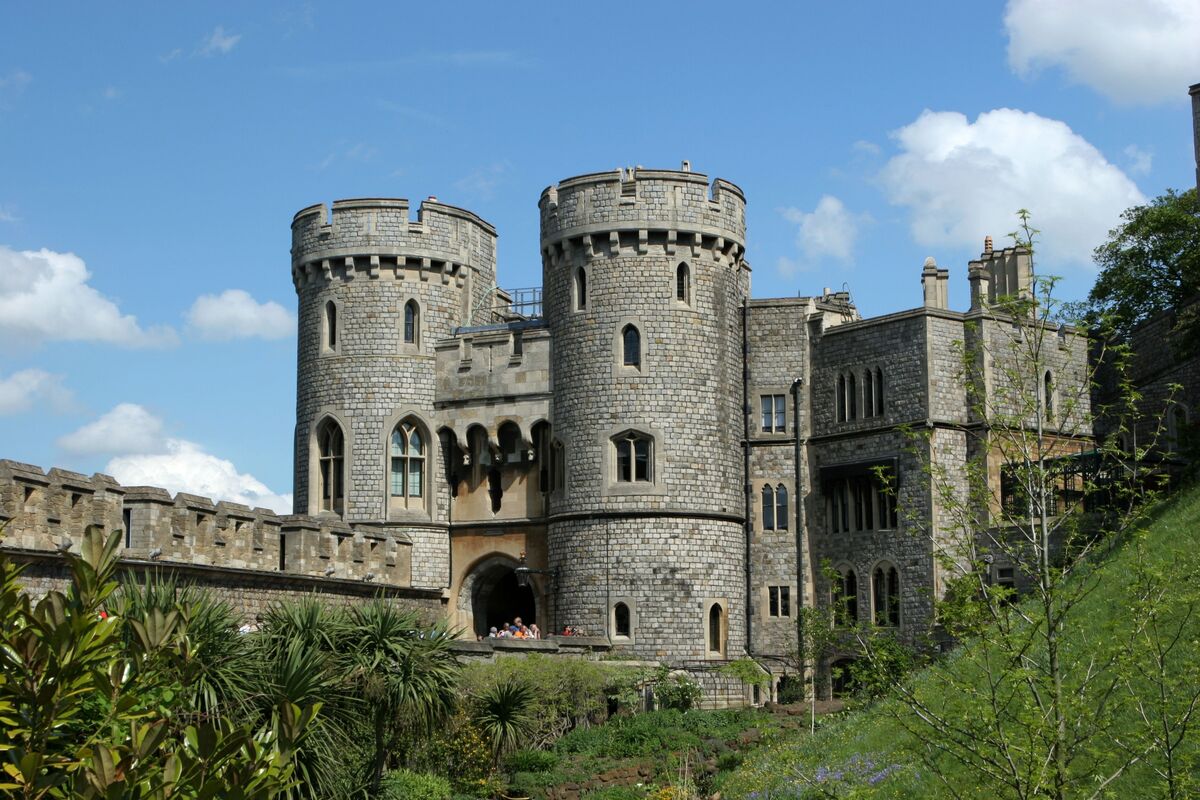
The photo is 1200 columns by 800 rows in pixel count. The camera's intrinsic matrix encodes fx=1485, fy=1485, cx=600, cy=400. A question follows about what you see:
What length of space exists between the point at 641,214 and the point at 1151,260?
1834 centimetres

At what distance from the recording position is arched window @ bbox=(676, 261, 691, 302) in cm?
3584

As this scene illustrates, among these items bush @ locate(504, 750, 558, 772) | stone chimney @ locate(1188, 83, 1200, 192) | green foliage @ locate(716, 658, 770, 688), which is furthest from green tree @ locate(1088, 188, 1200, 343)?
bush @ locate(504, 750, 558, 772)

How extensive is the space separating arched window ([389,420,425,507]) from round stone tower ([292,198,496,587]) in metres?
0.03

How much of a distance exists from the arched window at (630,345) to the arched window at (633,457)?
1.72 m

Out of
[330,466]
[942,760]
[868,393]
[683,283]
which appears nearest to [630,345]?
[683,283]

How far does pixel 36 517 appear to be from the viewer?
22.6 metres

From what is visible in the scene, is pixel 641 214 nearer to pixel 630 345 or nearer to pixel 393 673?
pixel 630 345

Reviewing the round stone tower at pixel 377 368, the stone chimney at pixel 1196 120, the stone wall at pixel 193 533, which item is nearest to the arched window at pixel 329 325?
the round stone tower at pixel 377 368

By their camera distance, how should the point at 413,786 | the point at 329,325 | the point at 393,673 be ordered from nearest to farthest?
1. the point at 393,673
2. the point at 413,786
3. the point at 329,325

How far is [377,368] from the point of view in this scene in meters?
37.8

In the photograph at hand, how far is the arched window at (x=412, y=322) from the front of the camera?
1507 inches

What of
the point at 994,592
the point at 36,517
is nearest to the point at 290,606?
the point at 36,517

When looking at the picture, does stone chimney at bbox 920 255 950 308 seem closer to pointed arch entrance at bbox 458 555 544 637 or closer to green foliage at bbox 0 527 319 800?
pointed arch entrance at bbox 458 555 544 637

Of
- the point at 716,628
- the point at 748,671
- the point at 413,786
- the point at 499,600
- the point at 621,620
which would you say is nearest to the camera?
the point at 413,786
